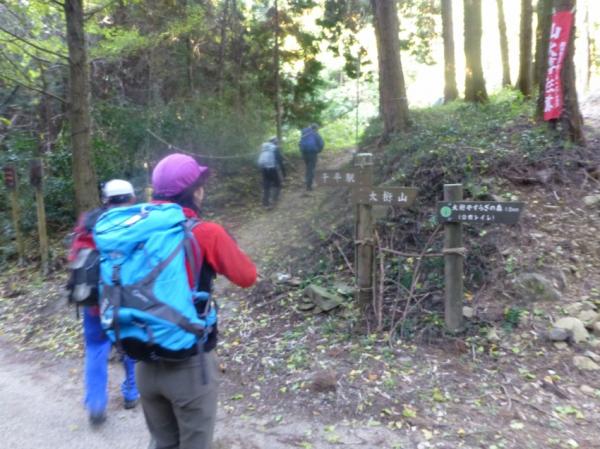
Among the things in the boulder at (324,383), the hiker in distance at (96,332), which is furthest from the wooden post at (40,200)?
the boulder at (324,383)

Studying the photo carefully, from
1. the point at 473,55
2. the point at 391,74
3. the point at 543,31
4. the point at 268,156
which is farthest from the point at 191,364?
the point at 473,55

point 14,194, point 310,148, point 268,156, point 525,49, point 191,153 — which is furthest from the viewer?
point 525,49

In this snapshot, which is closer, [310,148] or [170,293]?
[170,293]

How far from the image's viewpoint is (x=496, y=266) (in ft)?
20.0

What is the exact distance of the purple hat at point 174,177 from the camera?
105 inches

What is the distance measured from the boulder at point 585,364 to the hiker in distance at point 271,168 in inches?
327

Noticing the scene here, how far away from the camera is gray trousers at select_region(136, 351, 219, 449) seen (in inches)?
98.5

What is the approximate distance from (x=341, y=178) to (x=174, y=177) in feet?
10.9

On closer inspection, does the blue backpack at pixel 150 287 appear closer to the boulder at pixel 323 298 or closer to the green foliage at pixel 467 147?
the boulder at pixel 323 298

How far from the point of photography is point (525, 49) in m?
15.1

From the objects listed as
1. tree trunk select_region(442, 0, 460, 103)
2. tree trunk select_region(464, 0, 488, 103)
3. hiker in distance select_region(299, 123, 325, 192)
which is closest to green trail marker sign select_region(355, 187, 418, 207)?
hiker in distance select_region(299, 123, 325, 192)

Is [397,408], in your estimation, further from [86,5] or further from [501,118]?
[86,5]

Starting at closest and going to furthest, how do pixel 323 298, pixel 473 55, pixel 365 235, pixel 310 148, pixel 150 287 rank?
pixel 150 287
pixel 365 235
pixel 323 298
pixel 310 148
pixel 473 55

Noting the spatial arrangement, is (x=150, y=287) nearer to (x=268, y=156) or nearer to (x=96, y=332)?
(x=96, y=332)
